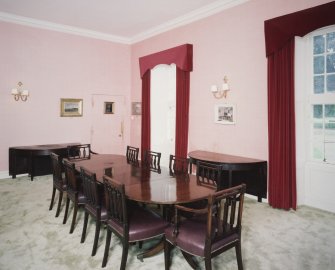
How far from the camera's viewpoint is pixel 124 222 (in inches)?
92.1

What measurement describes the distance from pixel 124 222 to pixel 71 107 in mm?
5066

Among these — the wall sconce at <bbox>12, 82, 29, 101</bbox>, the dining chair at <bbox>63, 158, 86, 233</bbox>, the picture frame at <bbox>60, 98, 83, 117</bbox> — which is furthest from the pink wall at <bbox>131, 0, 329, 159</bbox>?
the wall sconce at <bbox>12, 82, 29, 101</bbox>

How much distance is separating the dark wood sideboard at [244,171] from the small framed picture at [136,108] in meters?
3.04

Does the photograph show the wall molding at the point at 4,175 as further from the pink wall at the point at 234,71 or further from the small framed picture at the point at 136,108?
the pink wall at the point at 234,71

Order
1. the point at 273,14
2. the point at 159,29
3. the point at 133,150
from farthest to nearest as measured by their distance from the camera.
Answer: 1. the point at 159,29
2. the point at 133,150
3. the point at 273,14

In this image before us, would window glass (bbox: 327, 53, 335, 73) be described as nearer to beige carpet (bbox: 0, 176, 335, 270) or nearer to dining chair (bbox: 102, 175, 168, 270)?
beige carpet (bbox: 0, 176, 335, 270)

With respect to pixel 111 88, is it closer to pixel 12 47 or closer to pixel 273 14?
pixel 12 47

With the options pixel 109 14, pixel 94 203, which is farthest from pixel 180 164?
pixel 109 14

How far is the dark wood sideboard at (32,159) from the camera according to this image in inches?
223

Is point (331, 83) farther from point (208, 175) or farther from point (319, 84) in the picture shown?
point (208, 175)

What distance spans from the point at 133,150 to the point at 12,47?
3802 millimetres

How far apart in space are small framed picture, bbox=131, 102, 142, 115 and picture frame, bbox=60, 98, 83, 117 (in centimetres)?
144

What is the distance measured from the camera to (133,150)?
4.77 meters

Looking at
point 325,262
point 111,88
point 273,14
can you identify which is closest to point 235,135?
point 273,14
